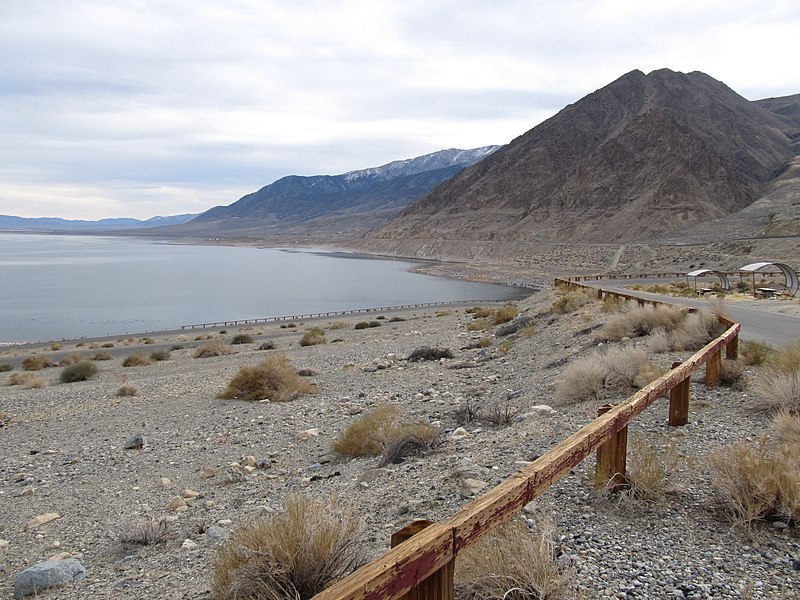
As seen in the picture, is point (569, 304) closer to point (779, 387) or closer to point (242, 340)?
point (779, 387)

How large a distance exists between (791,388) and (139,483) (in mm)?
7919

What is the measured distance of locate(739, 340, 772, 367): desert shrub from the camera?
28.5 ft

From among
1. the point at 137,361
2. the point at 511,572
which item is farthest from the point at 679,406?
the point at 137,361

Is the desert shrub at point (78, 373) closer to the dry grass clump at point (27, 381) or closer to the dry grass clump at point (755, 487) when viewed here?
the dry grass clump at point (27, 381)

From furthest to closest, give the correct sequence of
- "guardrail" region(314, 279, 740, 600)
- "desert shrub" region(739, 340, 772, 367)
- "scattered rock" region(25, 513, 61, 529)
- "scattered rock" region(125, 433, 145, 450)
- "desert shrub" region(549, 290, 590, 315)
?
"desert shrub" region(549, 290, 590, 315), "scattered rock" region(125, 433, 145, 450), "desert shrub" region(739, 340, 772, 367), "scattered rock" region(25, 513, 61, 529), "guardrail" region(314, 279, 740, 600)

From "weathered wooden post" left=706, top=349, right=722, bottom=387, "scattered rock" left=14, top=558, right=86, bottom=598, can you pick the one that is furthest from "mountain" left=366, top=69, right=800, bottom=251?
"scattered rock" left=14, top=558, right=86, bottom=598

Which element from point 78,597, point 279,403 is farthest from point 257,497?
point 279,403

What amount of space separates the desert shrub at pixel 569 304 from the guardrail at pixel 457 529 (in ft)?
57.4

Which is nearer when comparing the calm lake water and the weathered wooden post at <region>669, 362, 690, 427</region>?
the weathered wooden post at <region>669, 362, 690, 427</region>

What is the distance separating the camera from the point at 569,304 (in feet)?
72.2

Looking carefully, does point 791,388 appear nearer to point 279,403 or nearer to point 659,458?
point 659,458

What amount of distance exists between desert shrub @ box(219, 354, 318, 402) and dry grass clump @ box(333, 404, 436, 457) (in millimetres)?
4877

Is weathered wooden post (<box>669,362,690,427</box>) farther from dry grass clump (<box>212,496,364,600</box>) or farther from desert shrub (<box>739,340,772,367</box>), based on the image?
dry grass clump (<box>212,496,364,600</box>)

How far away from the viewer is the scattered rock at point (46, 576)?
5113mm
